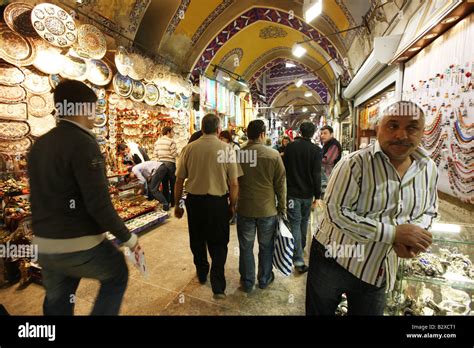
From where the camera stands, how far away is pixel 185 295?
101 inches

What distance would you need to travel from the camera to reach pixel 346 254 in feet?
4.46

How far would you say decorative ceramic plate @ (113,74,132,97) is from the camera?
16.6 feet

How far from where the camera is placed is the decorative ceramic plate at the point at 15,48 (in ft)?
10.6

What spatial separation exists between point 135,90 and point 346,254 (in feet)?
19.1

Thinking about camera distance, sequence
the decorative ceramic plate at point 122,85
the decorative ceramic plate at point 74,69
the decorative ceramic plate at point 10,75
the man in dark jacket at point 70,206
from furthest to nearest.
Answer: the decorative ceramic plate at point 122,85
the decorative ceramic plate at point 74,69
the decorative ceramic plate at point 10,75
the man in dark jacket at point 70,206

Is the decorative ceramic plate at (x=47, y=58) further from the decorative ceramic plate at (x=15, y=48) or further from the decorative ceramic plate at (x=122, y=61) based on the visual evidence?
the decorative ceramic plate at (x=122, y=61)

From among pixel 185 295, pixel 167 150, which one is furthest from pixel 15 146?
pixel 185 295

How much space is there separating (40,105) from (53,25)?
125 centimetres

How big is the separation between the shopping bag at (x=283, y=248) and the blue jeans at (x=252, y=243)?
72mm

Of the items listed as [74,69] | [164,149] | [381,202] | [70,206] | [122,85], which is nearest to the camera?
[381,202]

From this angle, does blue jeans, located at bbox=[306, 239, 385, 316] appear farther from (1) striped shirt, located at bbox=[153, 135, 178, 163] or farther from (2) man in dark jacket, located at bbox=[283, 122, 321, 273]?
(1) striped shirt, located at bbox=[153, 135, 178, 163]

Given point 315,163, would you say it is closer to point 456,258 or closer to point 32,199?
point 456,258

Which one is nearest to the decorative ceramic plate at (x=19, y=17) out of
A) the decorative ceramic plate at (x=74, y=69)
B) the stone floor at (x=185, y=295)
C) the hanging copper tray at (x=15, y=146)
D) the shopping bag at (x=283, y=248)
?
the decorative ceramic plate at (x=74, y=69)

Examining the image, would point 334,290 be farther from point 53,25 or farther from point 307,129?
point 53,25
